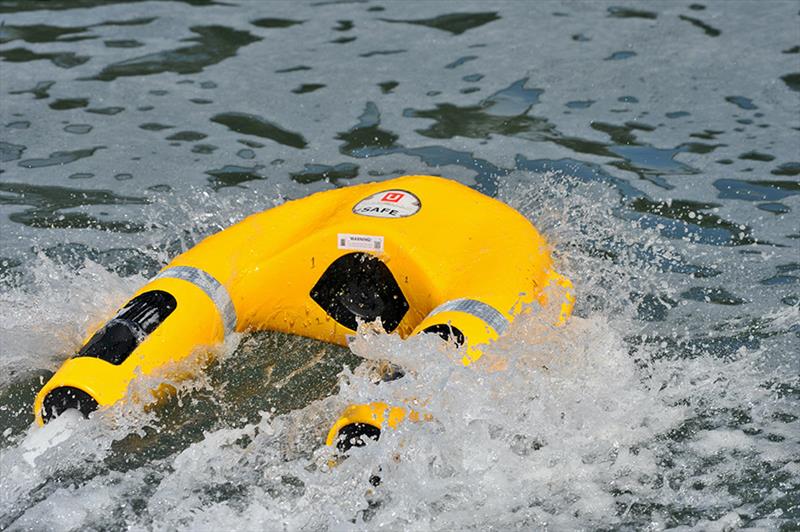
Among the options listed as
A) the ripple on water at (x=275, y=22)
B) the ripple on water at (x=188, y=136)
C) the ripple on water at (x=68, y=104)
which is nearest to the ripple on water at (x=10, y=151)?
the ripple on water at (x=68, y=104)

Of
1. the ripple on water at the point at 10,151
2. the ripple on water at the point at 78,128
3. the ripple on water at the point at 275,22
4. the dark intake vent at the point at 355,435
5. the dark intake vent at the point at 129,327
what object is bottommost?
the ripple on water at the point at 10,151

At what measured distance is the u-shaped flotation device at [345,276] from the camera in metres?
4.15

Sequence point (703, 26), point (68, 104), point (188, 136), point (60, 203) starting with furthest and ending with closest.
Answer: point (703, 26), point (68, 104), point (188, 136), point (60, 203)

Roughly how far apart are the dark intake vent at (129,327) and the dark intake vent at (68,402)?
15 cm

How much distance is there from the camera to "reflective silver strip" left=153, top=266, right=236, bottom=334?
437 cm

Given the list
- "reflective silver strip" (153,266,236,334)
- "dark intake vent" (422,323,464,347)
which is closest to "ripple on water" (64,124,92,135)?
"reflective silver strip" (153,266,236,334)

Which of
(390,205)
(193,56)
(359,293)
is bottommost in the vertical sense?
(193,56)

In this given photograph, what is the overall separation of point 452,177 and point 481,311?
2.07m

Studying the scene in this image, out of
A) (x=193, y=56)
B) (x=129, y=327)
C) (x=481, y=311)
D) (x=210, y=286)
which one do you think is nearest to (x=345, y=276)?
(x=210, y=286)

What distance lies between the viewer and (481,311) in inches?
160

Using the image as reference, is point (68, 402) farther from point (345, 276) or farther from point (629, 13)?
point (629, 13)

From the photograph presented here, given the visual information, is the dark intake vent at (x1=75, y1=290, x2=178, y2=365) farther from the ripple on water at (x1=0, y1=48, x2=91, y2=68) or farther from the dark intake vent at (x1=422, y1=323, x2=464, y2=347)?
the ripple on water at (x1=0, y1=48, x2=91, y2=68)

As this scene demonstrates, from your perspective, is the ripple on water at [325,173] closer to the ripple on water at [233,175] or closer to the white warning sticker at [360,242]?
the ripple on water at [233,175]

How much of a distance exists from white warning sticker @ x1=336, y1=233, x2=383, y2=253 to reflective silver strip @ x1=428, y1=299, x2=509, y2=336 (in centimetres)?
36
